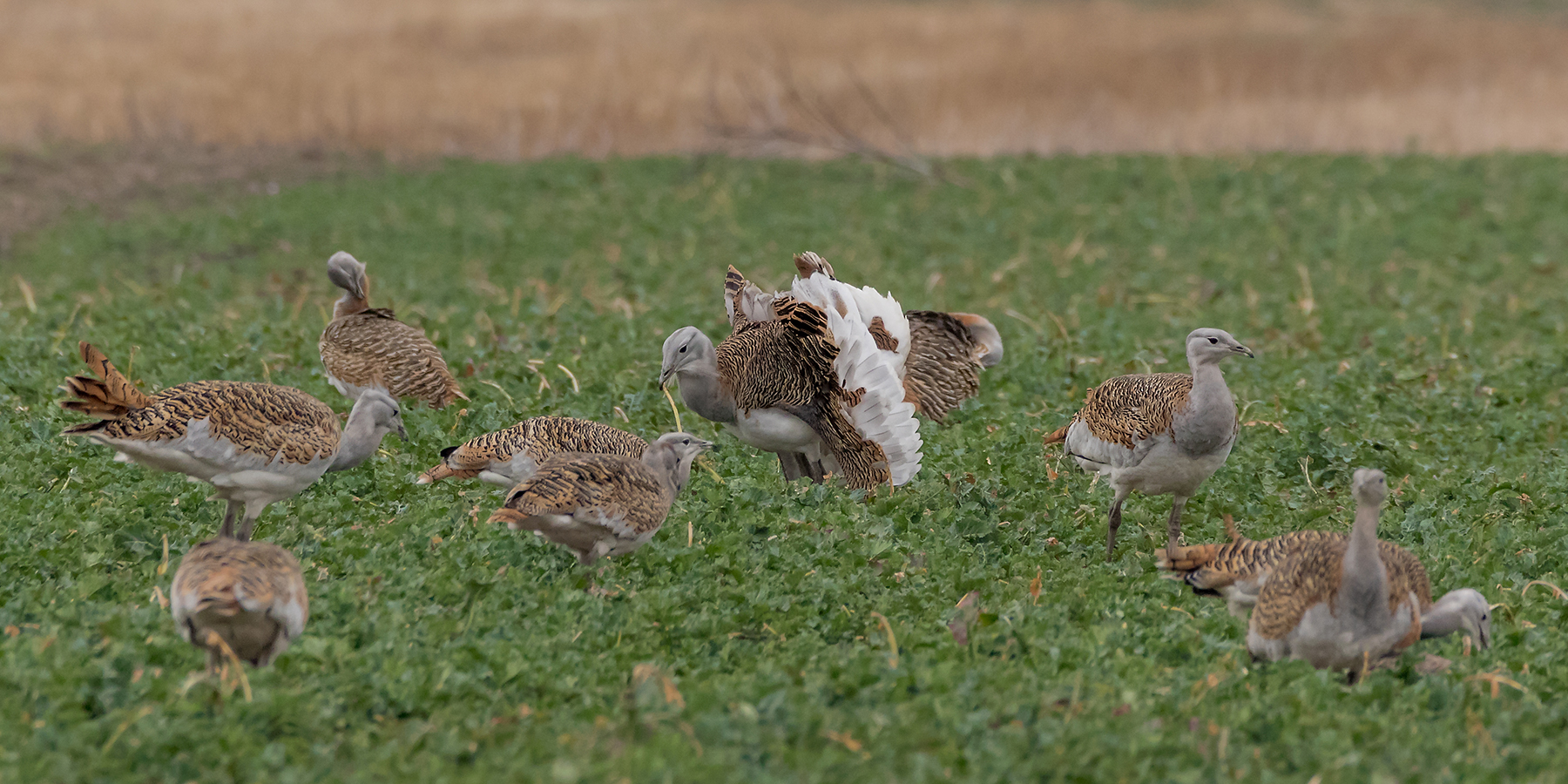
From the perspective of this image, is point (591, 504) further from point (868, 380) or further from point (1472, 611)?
point (1472, 611)

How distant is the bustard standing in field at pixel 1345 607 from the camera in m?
5.40

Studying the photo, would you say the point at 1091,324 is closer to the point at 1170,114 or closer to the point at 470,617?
the point at 470,617

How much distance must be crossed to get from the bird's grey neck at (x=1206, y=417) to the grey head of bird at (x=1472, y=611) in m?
1.30

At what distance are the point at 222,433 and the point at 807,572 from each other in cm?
275

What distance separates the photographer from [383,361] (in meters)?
9.07

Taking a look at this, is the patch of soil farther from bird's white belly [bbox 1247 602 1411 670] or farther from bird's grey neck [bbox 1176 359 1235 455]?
bird's white belly [bbox 1247 602 1411 670]

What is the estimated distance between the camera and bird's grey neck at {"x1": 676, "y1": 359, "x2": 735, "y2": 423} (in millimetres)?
7566

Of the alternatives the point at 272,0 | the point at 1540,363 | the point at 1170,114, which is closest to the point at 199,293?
the point at 1540,363

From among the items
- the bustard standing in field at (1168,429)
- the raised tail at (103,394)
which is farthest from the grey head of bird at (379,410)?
the bustard standing in field at (1168,429)

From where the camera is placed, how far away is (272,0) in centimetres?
3334

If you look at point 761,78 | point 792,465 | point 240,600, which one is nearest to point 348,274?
point 792,465

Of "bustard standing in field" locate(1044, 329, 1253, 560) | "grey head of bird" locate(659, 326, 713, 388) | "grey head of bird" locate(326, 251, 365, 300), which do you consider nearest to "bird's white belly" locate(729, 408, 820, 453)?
"grey head of bird" locate(659, 326, 713, 388)

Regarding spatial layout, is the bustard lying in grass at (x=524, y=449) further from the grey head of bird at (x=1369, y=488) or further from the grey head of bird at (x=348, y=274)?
the grey head of bird at (x=1369, y=488)

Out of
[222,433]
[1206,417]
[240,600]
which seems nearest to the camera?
[240,600]
